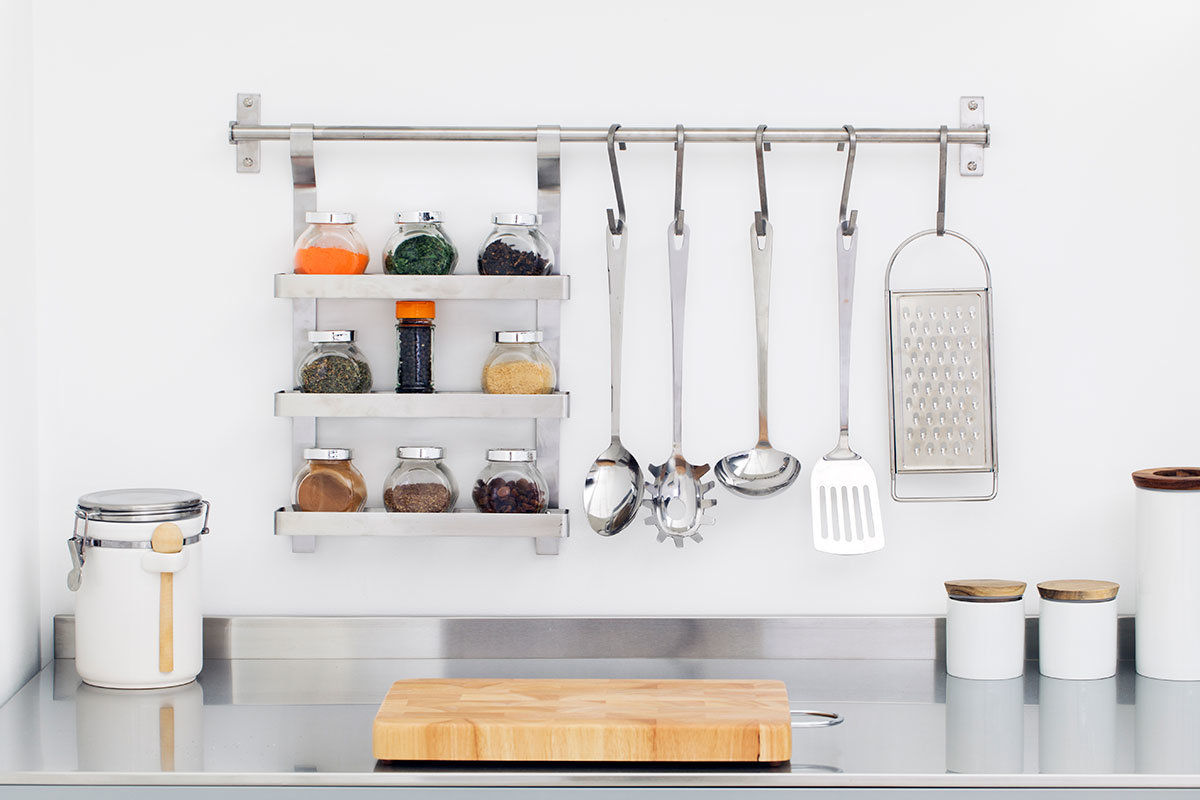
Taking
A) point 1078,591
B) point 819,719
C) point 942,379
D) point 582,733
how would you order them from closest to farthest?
1. point 582,733
2. point 819,719
3. point 1078,591
4. point 942,379

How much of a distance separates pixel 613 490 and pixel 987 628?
50 cm

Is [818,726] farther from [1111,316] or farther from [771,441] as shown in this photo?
[1111,316]

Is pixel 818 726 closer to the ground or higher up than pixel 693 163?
closer to the ground

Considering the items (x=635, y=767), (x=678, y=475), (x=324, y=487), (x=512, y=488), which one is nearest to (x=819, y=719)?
(x=635, y=767)

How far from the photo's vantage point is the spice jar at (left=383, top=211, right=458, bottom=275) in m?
1.47

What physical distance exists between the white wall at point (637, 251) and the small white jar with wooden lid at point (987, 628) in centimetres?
14

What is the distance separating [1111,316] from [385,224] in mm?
986

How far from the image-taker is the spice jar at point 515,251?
57.5 inches

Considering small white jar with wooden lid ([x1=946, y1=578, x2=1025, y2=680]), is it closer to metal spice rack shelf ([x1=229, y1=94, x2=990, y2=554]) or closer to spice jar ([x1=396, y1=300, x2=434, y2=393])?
metal spice rack shelf ([x1=229, y1=94, x2=990, y2=554])

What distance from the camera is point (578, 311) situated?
62.0 inches

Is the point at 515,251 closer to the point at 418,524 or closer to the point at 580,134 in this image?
the point at 580,134

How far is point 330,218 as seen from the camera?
1462 millimetres

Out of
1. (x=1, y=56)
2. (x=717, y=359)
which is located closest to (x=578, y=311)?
(x=717, y=359)

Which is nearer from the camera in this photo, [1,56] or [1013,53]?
[1,56]
